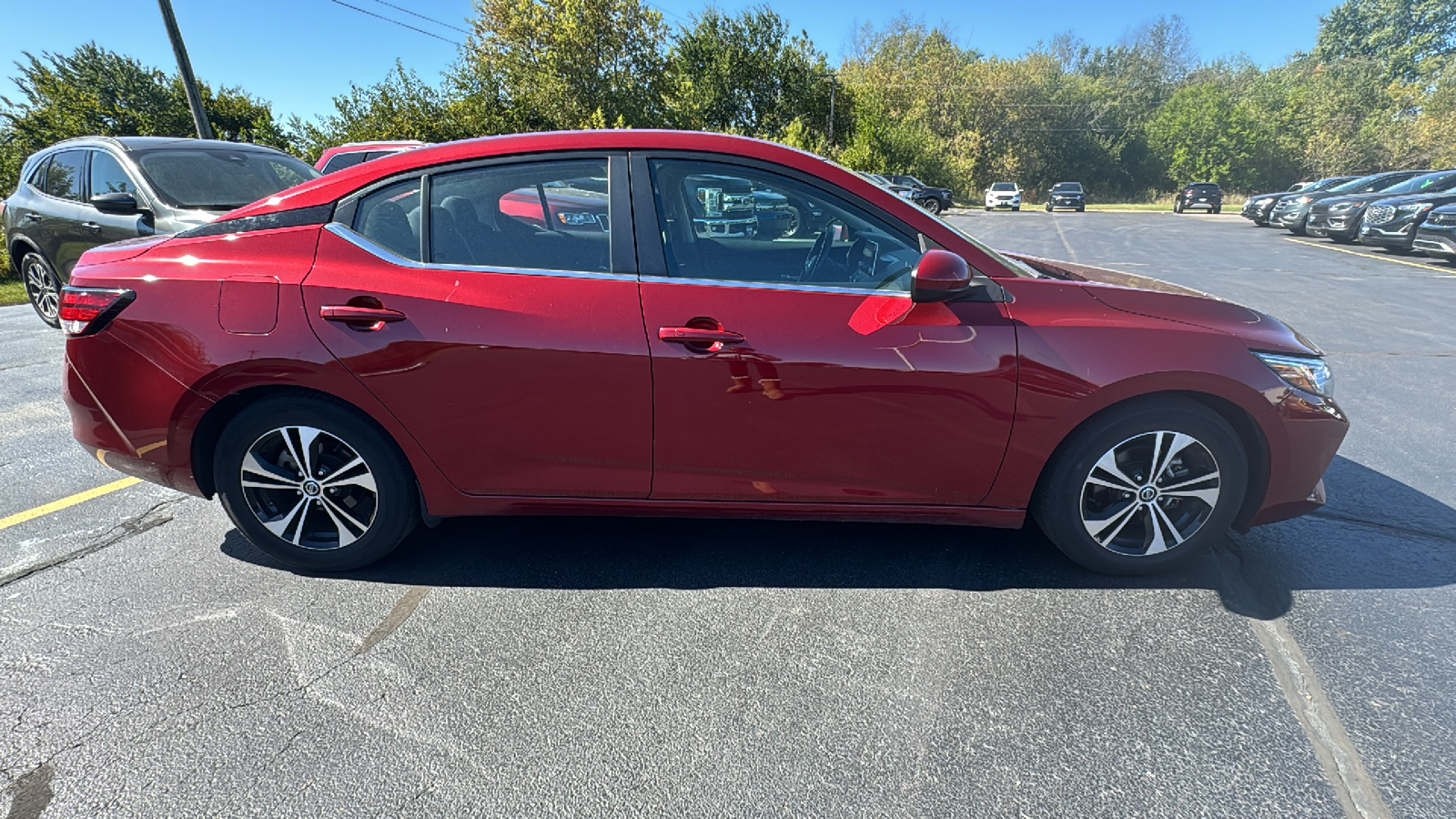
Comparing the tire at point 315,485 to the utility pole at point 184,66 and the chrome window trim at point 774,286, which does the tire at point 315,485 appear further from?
the utility pole at point 184,66

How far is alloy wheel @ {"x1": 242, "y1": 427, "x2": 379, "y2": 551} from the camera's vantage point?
2.71m

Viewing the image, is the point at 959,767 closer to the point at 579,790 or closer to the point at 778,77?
Answer: the point at 579,790

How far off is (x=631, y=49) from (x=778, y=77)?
7.32 meters

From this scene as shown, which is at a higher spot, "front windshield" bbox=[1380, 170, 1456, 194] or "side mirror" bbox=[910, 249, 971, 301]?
"front windshield" bbox=[1380, 170, 1456, 194]

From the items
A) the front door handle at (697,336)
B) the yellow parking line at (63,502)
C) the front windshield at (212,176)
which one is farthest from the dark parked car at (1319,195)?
the yellow parking line at (63,502)

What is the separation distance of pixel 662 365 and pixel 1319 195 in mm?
23884

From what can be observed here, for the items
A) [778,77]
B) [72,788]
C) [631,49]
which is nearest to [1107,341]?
[72,788]

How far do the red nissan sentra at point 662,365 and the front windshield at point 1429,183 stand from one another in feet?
59.7

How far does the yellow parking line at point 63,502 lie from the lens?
3.27m

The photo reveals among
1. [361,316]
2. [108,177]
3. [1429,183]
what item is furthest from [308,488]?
[1429,183]

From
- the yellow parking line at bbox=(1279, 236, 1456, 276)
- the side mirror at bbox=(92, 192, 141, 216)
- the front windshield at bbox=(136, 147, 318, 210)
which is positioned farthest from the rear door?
the yellow parking line at bbox=(1279, 236, 1456, 276)

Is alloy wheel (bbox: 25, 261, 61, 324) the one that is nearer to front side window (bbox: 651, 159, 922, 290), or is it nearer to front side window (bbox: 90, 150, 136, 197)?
front side window (bbox: 90, 150, 136, 197)

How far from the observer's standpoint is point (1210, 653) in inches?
93.7

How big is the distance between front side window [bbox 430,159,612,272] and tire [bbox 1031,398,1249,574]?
187 cm
